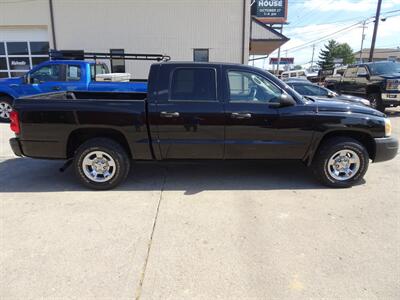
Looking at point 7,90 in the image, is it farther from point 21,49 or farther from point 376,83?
point 376,83

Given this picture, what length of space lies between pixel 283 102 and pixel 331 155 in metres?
1.10

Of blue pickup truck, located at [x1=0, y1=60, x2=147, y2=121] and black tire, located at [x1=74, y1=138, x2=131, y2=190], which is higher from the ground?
blue pickup truck, located at [x1=0, y1=60, x2=147, y2=121]

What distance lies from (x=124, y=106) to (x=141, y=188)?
1.22 m

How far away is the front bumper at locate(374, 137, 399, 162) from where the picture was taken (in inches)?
188

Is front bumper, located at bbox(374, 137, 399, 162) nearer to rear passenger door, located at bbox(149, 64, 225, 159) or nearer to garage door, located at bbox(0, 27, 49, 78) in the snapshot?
rear passenger door, located at bbox(149, 64, 225, 159)

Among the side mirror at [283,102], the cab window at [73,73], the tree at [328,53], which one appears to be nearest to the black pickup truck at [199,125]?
the side mirror at [283,102]

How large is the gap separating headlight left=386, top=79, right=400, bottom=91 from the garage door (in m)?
14.8

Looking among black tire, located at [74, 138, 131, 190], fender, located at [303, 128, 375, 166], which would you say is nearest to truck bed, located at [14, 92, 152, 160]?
black tire, located at [74, 138, 131, 190]

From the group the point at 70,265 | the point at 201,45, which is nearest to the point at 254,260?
the point at 70,265

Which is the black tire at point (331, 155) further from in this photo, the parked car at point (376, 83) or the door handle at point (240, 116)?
the parked car at point (376, 83)

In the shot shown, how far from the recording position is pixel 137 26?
1511 cm

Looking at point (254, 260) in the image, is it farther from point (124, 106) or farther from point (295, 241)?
point (124, 106)

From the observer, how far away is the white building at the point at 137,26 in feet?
48.9

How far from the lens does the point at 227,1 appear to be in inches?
585
